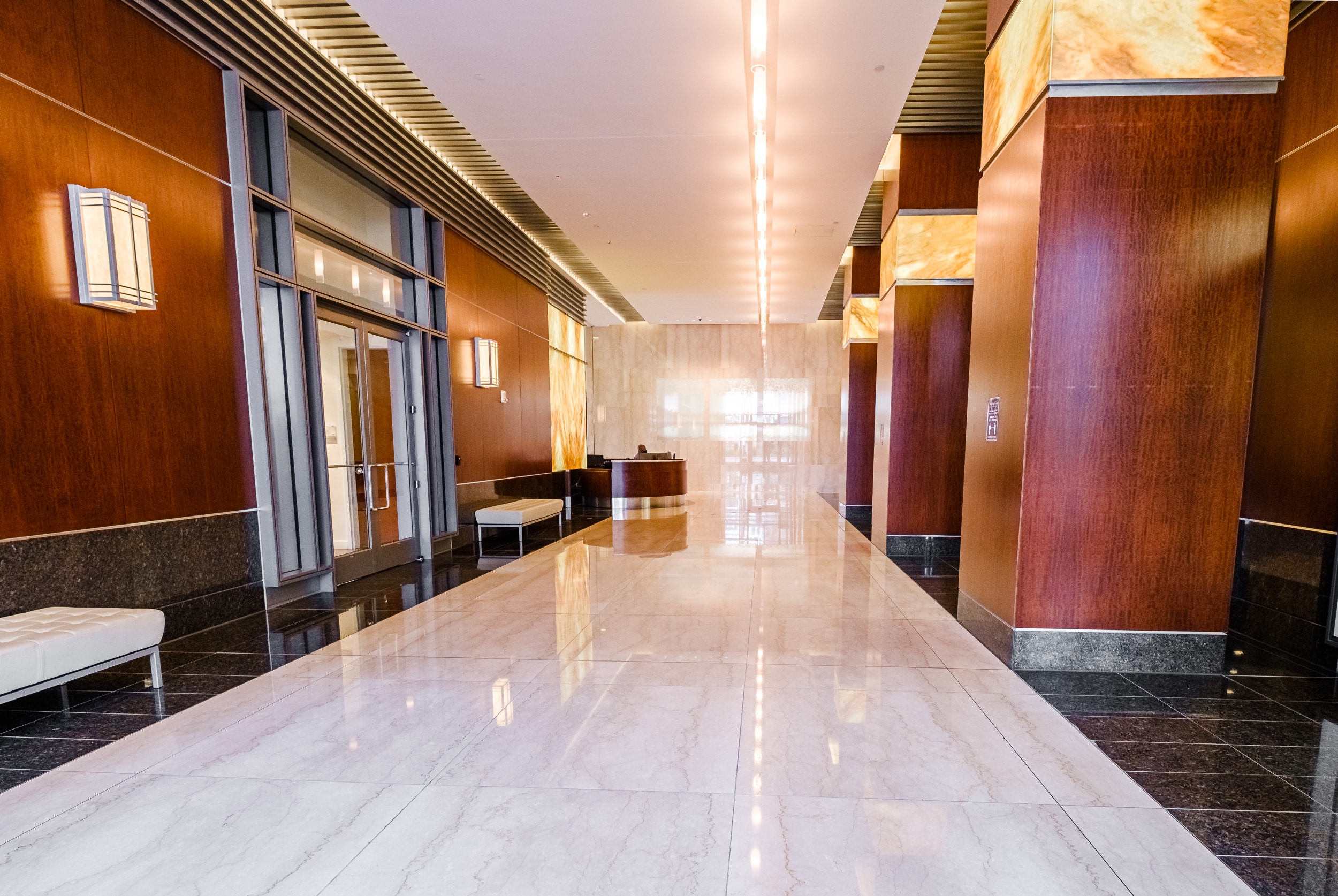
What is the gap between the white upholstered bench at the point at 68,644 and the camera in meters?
2.74

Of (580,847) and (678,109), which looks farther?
(678,109)

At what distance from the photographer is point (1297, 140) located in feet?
14.2

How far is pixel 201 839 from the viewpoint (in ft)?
6.93

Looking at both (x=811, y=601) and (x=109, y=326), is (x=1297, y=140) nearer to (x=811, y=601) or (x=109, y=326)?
(x=811, y=601)

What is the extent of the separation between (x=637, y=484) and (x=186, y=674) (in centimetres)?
821

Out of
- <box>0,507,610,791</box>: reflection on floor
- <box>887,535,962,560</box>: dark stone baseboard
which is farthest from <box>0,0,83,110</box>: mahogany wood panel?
<box>887,535,962,560</box>: dark stone baseboard

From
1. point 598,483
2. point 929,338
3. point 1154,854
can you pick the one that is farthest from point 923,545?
point 598,483

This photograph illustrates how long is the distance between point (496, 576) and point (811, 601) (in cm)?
325

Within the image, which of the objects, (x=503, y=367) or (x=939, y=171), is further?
(x=503, y=367)

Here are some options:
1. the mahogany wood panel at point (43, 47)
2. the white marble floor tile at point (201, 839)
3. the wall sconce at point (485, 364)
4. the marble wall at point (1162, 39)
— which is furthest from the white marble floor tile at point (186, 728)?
the marble wall at point (1162, 39)

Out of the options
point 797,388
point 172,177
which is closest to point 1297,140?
point 172,177

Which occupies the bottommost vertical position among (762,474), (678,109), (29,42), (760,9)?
(762,474)

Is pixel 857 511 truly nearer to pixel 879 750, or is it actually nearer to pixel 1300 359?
pixel 1300 359

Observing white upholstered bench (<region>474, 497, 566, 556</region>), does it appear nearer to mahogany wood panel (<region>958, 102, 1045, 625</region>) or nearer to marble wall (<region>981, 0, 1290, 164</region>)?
mahogany wood panel (<region>958, 102, 1045, 625</region>)
